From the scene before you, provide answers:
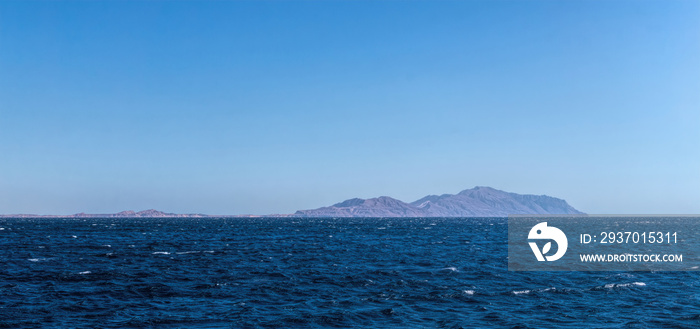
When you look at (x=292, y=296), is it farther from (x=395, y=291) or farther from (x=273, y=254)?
(x=273, y=254)

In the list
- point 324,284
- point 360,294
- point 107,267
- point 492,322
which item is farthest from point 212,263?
point 492,322

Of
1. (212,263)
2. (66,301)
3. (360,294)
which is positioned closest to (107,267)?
(212,263)

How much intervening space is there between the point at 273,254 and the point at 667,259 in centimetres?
5216

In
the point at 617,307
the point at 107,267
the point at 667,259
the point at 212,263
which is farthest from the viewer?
the point at 667,259

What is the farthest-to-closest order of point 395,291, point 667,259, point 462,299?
point 667,259
point 395,291
point 462,299

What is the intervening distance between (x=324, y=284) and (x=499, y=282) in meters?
15.7

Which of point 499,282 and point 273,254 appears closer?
point 499,282

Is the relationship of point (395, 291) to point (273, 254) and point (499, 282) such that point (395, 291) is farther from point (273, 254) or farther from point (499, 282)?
point (273, 254)

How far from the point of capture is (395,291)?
38.7 meters

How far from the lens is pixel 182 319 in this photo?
2956 centimetres

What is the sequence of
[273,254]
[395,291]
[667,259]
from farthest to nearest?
→ [273,254]
[667,259]
[395,291]

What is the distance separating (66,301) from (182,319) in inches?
432

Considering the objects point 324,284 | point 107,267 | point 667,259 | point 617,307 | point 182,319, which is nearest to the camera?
point 182,319

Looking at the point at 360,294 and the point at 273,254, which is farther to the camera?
the point at 273,254
